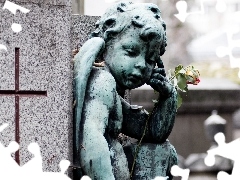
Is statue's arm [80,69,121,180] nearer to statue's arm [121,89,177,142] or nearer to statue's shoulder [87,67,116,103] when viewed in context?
statue's shoulder [87,67,116,103]

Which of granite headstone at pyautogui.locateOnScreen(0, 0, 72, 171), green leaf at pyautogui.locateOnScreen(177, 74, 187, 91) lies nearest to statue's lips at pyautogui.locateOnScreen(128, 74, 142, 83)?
granite headstone at pyautogui.locateOnScreen(0, 0, 72, 171)

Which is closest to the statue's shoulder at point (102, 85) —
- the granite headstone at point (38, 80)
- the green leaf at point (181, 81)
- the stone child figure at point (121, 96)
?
the stone child figure at point (121, 96)

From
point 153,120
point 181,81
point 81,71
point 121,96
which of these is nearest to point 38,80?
point 81,71

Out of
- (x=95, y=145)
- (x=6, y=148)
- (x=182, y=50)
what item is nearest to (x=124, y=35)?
(x=95, y=145)

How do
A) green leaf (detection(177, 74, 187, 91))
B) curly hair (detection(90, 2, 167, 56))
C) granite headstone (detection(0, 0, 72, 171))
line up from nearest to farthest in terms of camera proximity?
granite headstone (detection(0, 0, 72, 171)), curly hair (detection(90, 2, 167, 56)), green leaf (detection(177, 74, 187, 91))

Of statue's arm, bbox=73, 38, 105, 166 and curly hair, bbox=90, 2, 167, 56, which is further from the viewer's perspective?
curly hair, bbox=90, 2, 167, 56

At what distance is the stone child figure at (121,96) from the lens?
3092 millimetres

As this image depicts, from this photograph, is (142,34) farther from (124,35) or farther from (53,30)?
(53,30)

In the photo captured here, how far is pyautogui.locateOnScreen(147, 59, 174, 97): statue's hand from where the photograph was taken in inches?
131

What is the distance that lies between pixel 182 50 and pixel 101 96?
1030 centimetres

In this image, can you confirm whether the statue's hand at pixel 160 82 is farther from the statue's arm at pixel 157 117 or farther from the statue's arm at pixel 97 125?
the statue's arm at pixel 97 125

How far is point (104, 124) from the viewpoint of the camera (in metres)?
3.12

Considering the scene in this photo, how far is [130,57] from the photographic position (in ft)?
10.7

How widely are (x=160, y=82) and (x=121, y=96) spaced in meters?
0.23
